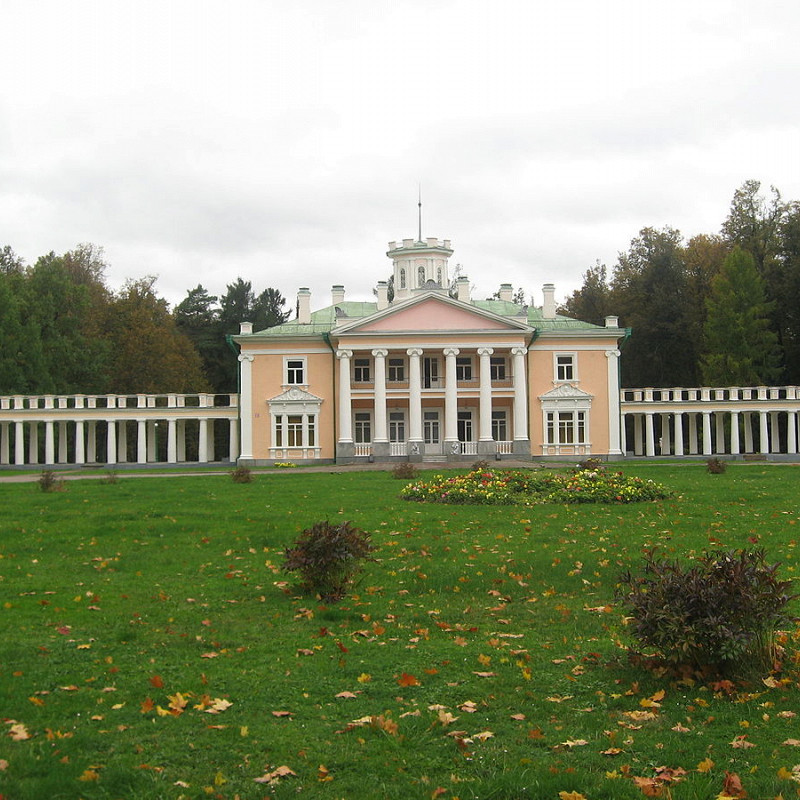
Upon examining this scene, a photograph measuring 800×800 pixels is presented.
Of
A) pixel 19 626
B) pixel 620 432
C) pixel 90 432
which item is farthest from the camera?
pixel 90 432

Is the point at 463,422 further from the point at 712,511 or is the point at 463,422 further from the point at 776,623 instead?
the point at 776,623

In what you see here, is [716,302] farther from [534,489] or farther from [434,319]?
[534,489]

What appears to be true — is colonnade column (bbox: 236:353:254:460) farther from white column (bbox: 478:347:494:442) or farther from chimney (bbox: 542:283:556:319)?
chimney (bbox: 542:283:556:319)

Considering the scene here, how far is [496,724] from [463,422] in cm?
4628

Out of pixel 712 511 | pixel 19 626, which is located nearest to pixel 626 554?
pixel 712 511

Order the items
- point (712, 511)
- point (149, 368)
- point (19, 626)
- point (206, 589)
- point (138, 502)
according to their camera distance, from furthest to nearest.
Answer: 1. point (149, 368)
2. point (138, 502)
3. point (712, 511)
4. point (206, 589)
5. point (19, 626)

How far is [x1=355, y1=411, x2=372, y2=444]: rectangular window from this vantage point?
2051 inches

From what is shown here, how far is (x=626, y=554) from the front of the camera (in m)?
12.5

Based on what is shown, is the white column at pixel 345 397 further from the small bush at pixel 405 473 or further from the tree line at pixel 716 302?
the tree line at pixel 716 302

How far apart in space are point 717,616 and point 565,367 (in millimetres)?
44697

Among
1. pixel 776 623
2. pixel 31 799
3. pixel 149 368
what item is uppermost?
pixel 149 368

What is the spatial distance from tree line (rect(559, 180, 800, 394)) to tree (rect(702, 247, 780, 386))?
0.06 meters

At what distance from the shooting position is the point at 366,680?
24.0 feet

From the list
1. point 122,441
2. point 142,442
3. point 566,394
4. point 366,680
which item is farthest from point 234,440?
point 366,680
